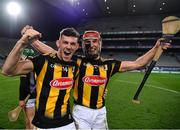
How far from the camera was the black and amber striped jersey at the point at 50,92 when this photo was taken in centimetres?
316

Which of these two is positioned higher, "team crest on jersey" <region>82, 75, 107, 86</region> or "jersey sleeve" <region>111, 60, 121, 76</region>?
"jersey sleeve" <region>111, 60, 121, 76</region>

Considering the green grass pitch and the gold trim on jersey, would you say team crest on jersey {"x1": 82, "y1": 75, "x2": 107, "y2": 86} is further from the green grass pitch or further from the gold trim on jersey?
Answer: the green grass pitch

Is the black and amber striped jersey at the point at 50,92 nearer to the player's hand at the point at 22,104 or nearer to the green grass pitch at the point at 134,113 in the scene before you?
the player's hand at the point at 22,104

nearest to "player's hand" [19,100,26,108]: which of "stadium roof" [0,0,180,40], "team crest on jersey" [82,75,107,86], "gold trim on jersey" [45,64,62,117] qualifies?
"team crest on jersey" [82,75,107,86]

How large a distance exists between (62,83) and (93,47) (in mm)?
734

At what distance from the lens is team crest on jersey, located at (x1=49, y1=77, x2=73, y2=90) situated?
3205 millimetres

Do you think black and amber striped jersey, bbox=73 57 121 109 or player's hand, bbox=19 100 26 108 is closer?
black and amber striped jersey, bbox=73 57 121 109

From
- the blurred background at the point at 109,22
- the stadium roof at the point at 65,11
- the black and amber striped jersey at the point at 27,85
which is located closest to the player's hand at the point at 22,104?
the black and amber striped jersey at the point at 27,85

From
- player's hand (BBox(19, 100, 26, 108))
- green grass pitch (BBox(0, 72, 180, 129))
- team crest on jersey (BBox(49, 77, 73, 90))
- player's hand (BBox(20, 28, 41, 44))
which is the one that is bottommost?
green grass pitch (BBox(0, 72, 180, 129))

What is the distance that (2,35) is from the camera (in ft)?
131

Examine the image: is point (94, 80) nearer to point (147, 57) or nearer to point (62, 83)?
point (62, 83)

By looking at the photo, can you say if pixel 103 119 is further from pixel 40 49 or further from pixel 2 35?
pixel 2 35

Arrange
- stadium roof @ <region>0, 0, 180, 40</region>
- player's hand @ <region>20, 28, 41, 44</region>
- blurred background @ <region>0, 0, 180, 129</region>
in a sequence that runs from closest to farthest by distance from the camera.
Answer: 1. player's hand @ <region>20, 28, 41, 44</region>
2. blurred background @ <region>0, 0, 180, 129</region>
3. stadium roof @ <region>0, 0, 180, 40</region>

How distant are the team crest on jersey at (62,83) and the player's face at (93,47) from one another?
22.8 inches
